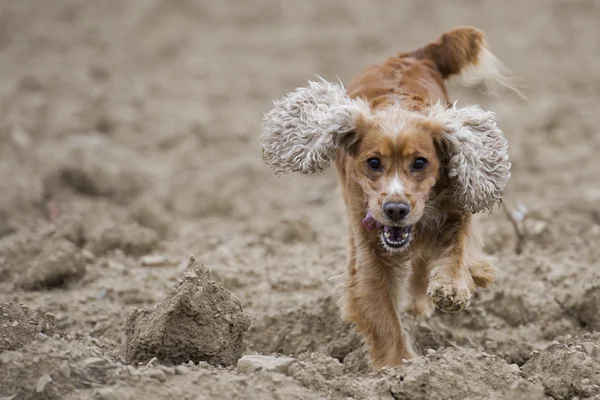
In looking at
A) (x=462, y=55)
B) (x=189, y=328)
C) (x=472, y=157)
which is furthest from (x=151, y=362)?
(x=462, y=55)

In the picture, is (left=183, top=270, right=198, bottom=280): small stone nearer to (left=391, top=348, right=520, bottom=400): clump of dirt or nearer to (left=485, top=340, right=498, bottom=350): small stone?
(left=391, top=348, right=520, bottom=400): clump of dirt

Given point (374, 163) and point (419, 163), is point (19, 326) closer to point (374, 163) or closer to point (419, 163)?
point (374, 163)

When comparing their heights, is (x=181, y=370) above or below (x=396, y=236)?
below

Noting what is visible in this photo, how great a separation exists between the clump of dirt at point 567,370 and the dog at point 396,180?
445 mm

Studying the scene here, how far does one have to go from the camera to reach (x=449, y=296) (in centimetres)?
439

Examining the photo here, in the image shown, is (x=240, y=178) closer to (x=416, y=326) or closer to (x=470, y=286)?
(x=416, y=326)

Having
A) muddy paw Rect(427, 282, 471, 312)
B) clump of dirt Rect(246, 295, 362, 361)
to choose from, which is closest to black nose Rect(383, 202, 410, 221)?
muddy paw Rect(427, 282, 471, 312)

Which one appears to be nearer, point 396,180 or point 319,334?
point 396,180

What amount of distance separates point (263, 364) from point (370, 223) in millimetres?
1029

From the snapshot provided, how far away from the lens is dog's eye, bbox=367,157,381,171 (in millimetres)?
4547

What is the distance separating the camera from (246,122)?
36.3 feet

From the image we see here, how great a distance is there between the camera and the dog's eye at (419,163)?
4.51 metres

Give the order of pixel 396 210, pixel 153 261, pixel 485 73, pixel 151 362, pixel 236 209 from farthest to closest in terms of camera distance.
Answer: pixel 236 209
pixel 153 261
pixel 485 73
pixel 396 210
pixel 151 362

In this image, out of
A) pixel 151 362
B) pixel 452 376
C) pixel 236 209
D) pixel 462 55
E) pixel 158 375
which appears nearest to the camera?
pixel 158 375
